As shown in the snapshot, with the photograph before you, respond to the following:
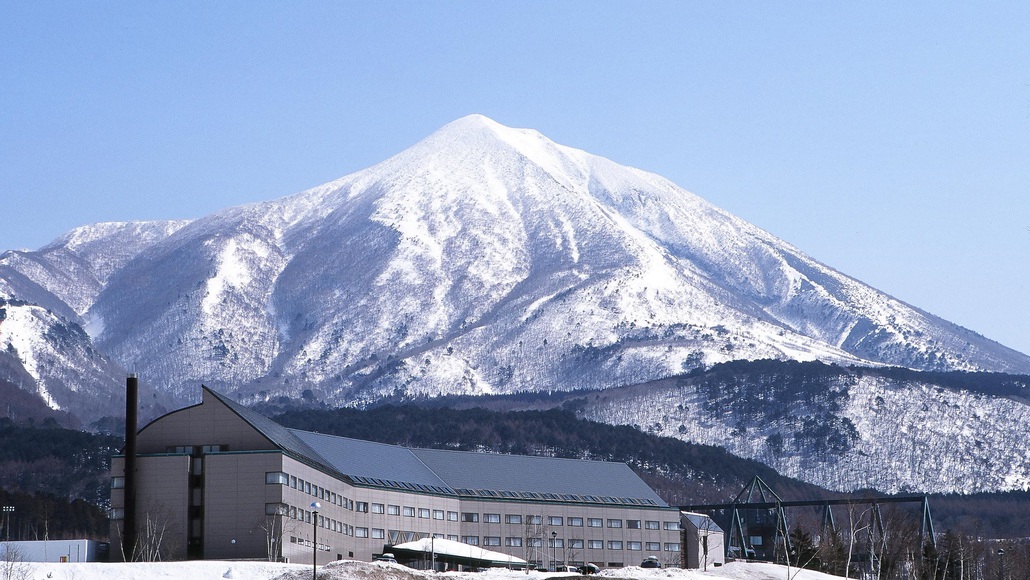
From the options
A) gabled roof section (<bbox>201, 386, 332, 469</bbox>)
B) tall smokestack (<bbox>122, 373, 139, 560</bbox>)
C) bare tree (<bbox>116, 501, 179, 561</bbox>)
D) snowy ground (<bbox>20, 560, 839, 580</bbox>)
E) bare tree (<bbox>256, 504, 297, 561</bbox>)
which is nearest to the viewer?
snowy ground (<bbox>20, 560, 839, 580</bbox>)

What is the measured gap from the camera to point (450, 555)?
173750 mm

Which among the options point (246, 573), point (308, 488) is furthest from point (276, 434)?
point (246, 573)

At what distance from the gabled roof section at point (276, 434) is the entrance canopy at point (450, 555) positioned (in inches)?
565

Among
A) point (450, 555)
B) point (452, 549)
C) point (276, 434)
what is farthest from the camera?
point (452, 549)

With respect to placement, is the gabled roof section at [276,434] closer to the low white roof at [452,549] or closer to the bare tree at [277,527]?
the bare tree at [277,527]

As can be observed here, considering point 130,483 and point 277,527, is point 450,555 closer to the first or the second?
point 277,527

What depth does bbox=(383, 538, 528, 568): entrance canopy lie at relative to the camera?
175m

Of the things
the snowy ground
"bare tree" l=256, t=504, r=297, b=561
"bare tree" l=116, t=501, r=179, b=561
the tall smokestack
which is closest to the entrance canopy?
"bare tree" l=256, t=504, r=297, b=561

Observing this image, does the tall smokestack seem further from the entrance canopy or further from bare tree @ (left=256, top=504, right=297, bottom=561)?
the entrance canopy

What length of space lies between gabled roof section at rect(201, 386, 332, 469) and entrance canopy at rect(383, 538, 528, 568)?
A: 14.4 meters

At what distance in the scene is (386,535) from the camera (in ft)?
637

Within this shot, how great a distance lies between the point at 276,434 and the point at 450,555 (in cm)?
2409

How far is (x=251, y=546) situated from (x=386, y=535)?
1441 inches

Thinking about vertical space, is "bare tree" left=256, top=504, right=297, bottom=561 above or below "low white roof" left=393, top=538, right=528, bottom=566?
above
